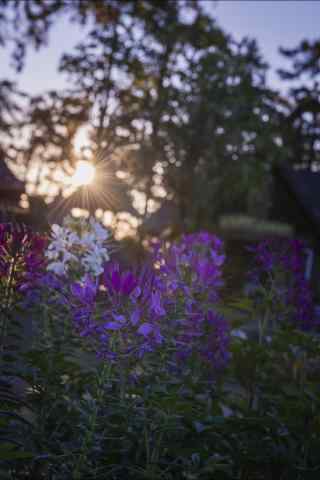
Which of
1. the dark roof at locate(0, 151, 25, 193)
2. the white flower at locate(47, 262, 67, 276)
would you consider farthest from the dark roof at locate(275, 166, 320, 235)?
the white flower at locate(47, 262, 67, 276)

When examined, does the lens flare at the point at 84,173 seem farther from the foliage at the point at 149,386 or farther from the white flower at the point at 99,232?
the foliage at the point at 149,386

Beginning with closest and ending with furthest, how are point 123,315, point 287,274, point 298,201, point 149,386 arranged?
point 123,315 → point 149,386 → point 287,274 → point 298,201

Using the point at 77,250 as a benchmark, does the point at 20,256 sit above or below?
below

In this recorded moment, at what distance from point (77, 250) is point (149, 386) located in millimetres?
1323

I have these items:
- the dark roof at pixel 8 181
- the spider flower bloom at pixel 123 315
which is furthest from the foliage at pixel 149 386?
the dark roof at pixel 8 181

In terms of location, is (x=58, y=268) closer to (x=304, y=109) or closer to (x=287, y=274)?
(x=287, y=274)

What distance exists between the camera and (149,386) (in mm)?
2377

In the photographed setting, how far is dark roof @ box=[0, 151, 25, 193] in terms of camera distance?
9.55 meters

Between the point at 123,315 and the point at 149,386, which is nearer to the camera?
the point at 123,315

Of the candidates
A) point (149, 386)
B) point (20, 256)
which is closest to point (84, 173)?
point (20, 256)

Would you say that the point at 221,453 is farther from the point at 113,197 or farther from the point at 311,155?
the point at 311,155

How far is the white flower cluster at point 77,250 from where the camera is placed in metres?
3.30

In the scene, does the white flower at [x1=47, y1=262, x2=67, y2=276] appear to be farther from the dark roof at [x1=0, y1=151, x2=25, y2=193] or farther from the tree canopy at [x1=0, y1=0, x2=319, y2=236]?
the tree canopy at [x1=0, y1=0, x2=319, y2=236]

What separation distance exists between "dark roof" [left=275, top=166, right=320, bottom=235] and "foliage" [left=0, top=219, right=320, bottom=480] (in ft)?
48.1
